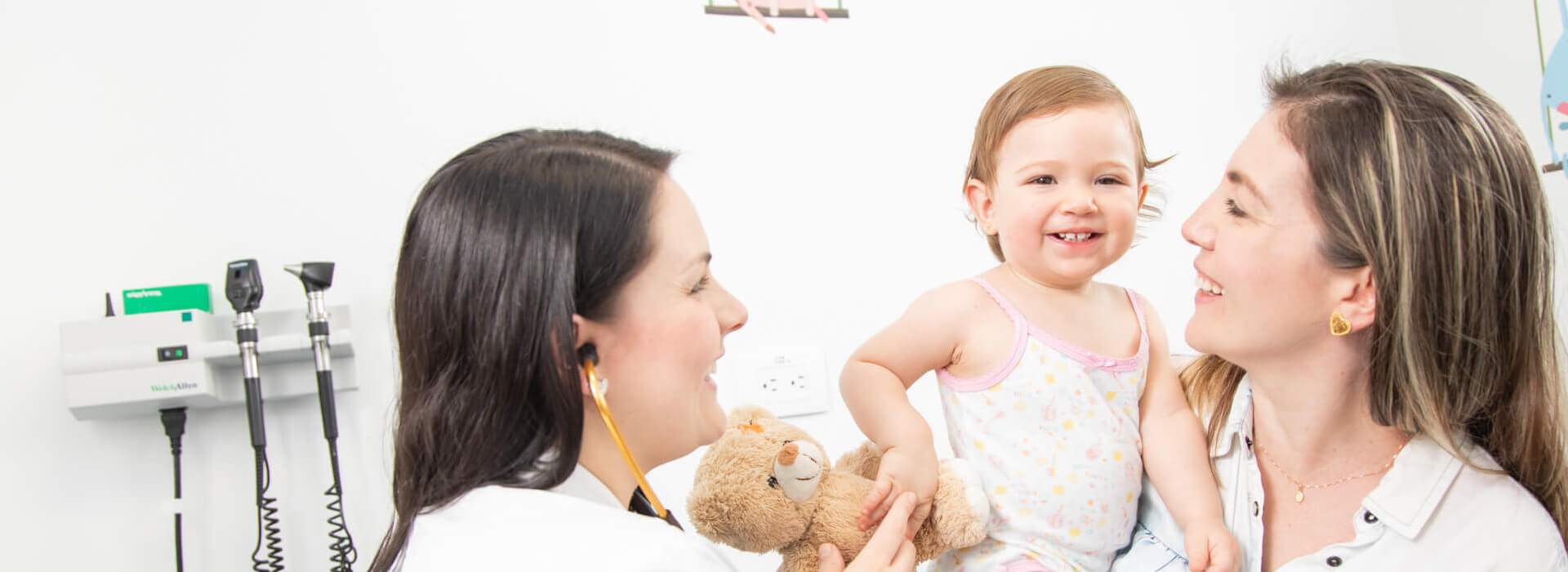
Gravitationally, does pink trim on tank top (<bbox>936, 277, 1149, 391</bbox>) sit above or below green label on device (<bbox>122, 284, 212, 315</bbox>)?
below

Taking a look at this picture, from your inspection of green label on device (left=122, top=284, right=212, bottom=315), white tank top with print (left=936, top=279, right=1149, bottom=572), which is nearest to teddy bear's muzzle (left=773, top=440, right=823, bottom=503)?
white tank top with print (left=936, top=279, right=1149, bottom=572)

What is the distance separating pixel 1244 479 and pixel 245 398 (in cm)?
141

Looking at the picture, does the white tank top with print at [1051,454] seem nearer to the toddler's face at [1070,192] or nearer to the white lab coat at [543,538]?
the toddler's face at [1070,192]

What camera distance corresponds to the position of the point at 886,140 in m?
1.78

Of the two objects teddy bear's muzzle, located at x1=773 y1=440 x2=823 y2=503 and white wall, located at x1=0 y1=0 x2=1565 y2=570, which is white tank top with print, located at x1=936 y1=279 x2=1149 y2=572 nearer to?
teddy bear's muzzle, located at x1=773 y1=440 x2=823 y2=503

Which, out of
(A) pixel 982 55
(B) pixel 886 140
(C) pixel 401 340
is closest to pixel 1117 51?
(A) pixel 982 55

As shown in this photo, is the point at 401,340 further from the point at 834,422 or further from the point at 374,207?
the point at 834,422

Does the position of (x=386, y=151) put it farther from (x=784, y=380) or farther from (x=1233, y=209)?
(x=1233, y=209)

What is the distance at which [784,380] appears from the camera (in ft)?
5.60

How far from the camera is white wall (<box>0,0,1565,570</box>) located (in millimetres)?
1477

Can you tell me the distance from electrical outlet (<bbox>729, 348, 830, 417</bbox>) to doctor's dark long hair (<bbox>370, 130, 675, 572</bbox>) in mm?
810

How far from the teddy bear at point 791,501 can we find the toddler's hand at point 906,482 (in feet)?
0.05

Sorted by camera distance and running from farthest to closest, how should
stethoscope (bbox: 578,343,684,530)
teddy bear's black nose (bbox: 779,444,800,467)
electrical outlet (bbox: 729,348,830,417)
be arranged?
electrical outlet (bbox: 729,348,830,417) < teddy bear's black nose (bbox: 779,444,800,467) < stethoscope (bbox: 578,343,684,530)

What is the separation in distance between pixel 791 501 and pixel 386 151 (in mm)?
972
